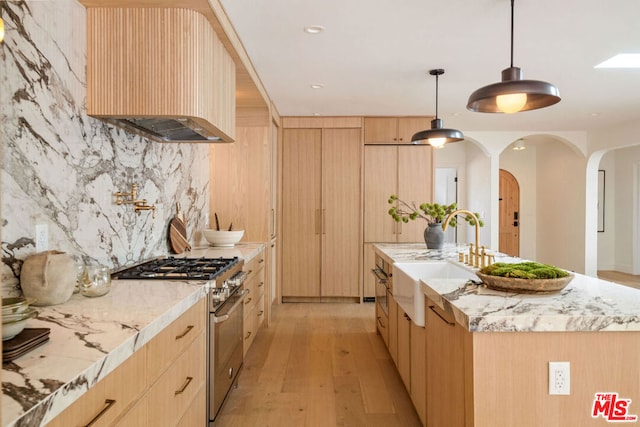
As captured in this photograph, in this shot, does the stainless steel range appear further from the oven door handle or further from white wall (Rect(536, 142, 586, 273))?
white wall (Rect(536, 142, 586, 273))

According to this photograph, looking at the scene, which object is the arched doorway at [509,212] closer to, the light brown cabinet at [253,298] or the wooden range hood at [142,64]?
the light brown cabinet at [253,298]

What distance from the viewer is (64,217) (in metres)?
1.98

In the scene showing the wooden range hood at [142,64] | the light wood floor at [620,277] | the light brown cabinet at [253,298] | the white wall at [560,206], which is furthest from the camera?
the white wall at [560,206]

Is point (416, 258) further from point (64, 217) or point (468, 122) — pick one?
point (468, 122)

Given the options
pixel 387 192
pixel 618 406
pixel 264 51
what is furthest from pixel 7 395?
pixel 387 192

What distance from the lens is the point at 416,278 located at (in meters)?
2.61

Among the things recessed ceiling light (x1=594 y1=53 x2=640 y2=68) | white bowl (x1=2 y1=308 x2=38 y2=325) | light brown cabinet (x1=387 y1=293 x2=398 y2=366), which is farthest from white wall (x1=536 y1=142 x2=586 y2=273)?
white bowl (x1=2 y1=308 x2=38 y2=325)

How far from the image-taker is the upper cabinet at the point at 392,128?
584cm

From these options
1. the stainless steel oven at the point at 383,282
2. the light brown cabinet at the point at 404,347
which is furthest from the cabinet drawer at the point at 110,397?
the stainless steel oven at the point at 383,282

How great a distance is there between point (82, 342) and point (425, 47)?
304 cm

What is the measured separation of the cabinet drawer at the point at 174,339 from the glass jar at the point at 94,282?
0.35m

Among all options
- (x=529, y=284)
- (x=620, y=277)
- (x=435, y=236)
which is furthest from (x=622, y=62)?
(x=620, y=277)

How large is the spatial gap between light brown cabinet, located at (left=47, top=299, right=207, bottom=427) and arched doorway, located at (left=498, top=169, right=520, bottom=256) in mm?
8138

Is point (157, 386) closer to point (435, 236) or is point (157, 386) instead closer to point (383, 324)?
point (383, 324)
